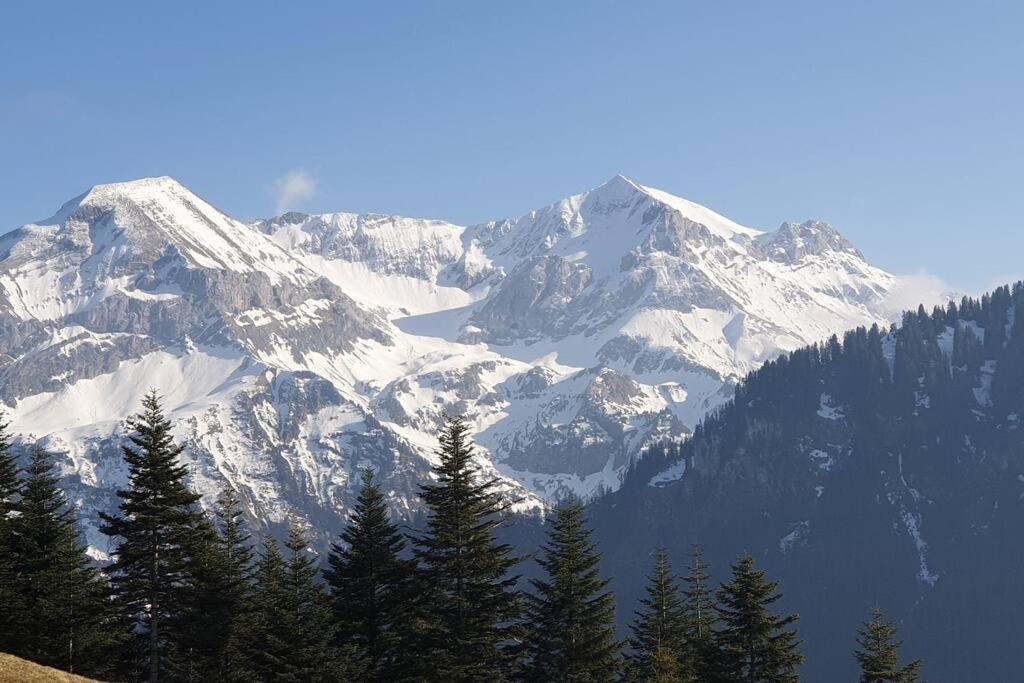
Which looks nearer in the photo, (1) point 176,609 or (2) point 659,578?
(1) point 176,609

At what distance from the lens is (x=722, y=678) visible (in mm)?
90812

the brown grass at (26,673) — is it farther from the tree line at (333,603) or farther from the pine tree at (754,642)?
the pine tree at (754,642)

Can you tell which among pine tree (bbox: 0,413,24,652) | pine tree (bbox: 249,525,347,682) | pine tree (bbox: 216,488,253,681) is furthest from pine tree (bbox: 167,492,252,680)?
pine tree (bbox: 0,413,24,652)

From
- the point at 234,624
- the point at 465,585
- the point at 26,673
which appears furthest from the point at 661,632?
the point at 26,673

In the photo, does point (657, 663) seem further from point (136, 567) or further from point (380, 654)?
point (136, 567)

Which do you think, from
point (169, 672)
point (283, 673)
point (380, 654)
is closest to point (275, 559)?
point (169, 672)

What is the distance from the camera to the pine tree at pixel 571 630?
276ft

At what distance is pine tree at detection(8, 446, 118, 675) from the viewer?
3231 inches

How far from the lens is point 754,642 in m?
90.4

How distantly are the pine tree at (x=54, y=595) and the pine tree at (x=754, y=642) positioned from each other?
124 feet

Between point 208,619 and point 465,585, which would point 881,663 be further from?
point 208,619

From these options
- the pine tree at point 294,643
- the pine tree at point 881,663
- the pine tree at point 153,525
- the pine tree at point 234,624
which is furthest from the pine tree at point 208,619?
the pine tree at point 881,663

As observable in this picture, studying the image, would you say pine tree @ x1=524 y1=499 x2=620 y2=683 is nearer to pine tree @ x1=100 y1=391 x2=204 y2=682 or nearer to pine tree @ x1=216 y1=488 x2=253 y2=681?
pine tree @ x1=216 y1=488 x2=253 y2=681

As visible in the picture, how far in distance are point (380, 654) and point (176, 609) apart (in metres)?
12.5
